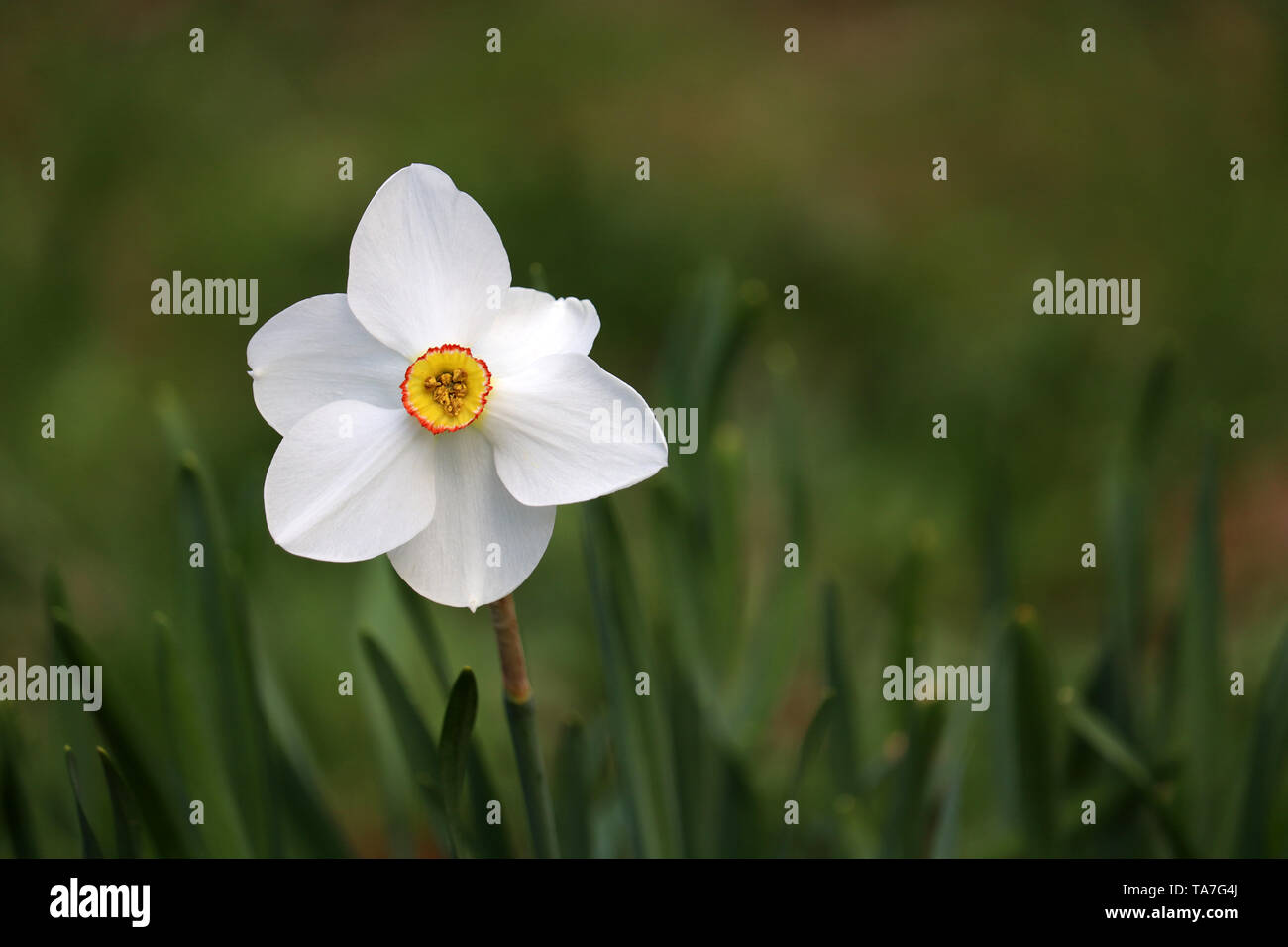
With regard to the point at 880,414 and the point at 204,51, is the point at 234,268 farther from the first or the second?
the point at 880,414

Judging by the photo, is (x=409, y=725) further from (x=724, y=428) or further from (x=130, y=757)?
(x=724, y=428)

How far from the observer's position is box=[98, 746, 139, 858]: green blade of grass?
1.80 ft

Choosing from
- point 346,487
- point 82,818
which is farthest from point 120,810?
point 346,487

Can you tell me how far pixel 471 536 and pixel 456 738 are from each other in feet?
0.40

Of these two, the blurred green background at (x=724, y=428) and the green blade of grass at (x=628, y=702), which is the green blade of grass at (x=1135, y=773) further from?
the green blade of grass at (x=628, y=702)

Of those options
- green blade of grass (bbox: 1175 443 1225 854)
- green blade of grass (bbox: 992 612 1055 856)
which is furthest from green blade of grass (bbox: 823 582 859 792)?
green blade of grass (bbox: 1175 443 1225 854)

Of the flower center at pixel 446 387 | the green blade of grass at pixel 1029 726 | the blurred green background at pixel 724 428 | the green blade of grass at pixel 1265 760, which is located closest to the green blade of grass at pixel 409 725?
the blurred green background at pixel 724 428

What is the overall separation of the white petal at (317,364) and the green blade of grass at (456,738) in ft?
0.43

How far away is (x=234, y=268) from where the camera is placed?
5.96ft

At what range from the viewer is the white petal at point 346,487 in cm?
42

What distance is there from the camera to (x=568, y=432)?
0.43 m
